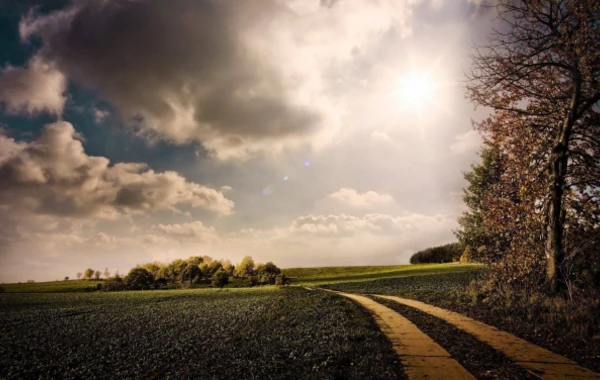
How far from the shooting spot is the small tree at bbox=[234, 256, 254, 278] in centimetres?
6994

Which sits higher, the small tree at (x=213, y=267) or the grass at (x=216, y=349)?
the small tree at (x=213, y=267)

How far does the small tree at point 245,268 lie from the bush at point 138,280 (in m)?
17.0

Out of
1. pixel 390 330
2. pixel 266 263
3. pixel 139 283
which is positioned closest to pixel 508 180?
pixel 390 330

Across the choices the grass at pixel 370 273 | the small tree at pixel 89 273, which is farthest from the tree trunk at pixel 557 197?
the small tree at pixel 89 273

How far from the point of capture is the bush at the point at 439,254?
84206 millimetres

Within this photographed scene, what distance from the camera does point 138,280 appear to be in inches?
2469

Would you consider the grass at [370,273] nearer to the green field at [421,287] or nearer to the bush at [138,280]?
the green field at [421,287]

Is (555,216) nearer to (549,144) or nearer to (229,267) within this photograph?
(549,144)

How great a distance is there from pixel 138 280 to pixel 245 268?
20.5 meters

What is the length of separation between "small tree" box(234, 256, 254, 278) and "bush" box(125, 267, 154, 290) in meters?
A: 17.0

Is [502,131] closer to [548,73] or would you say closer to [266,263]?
[548,73]

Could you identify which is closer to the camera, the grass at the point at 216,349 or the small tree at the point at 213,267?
the grass at the point at 216,349

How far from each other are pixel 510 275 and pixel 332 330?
9.01 metres

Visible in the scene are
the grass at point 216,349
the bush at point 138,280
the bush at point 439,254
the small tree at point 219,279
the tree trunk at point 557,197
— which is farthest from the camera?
the bush at point 439,254
